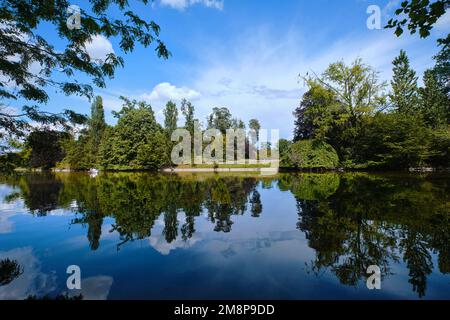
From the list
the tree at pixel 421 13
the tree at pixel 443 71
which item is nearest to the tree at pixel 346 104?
the tree at pixel 443 71

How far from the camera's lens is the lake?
302cm

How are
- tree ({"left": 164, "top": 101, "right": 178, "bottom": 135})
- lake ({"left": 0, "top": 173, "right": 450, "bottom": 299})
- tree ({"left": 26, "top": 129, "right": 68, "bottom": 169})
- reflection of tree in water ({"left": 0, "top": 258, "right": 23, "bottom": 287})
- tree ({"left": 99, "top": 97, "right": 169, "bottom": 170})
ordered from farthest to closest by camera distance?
tree ({"left": 164, "top": 101, "right": 178, "bottom": 135}) < tree ({"left": 99, "top": 97, "right": 169, "bottom": 170}) < tree ({"left": 26, "top": 129, "right": 68, "bottom": 169}) < reflection of tree in water ({"left": 0, "top": 258, "right": 23, "bottom": 287}) < lake ({"left": 0, "top": 173, "right": 450, "bottom": 299})

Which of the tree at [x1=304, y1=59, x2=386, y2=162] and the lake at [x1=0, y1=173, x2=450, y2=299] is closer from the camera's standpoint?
the lake at [x1=0, y1=173, x2=450, y2=299]

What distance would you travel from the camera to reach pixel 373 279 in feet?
10.4

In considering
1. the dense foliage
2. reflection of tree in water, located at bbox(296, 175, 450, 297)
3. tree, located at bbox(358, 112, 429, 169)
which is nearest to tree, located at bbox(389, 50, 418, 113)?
the dense foliage

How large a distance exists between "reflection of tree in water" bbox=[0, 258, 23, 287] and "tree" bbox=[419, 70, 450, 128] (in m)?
32.2

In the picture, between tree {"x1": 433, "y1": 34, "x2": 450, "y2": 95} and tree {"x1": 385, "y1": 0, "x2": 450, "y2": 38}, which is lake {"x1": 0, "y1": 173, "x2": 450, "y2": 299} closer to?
tree {"x1": 385, "y1": 0, "x2": 450, "y2": 38}

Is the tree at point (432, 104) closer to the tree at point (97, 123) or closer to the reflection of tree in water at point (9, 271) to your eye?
the reflection of tree in water at point (9, 271)

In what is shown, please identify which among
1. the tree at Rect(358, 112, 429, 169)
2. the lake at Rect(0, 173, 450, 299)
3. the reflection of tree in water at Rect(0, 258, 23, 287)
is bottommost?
the reflection of tree in water at Rect(0, 258, 23, 287)

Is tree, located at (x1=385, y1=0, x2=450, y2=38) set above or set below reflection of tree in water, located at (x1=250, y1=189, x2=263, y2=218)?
above

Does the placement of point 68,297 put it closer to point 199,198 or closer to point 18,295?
point 18,295

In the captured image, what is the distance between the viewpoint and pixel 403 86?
96.7ft

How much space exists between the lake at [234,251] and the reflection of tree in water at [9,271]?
0.03 m
